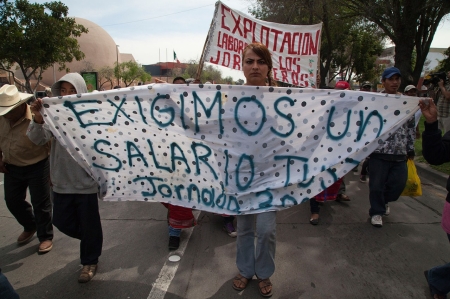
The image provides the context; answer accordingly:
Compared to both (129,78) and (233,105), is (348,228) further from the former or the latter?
(129,78)

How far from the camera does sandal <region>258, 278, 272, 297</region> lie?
7.95 feet

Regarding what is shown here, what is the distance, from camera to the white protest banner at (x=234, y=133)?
2393mm

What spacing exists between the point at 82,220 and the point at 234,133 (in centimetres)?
156

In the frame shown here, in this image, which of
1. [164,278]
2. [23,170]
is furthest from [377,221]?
[23,170]

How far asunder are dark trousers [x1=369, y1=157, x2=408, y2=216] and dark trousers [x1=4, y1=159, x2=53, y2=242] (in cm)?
380

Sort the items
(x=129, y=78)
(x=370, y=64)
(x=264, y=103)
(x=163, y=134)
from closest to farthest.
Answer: (x=264, y=103), (x=163, y=134), (x=370, y=64), (x=129, y=78)

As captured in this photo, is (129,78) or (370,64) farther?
(129,78)

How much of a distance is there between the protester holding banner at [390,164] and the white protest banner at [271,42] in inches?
83.9

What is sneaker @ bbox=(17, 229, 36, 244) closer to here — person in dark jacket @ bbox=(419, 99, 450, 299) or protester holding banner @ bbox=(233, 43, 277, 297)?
protester holding banner @ bbox=(233, 43, 277, 297)

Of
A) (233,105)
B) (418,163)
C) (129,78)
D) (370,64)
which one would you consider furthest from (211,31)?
(129,78)

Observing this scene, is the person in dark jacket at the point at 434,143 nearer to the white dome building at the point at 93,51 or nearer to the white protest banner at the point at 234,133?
the white protest banner at the point at 234,133

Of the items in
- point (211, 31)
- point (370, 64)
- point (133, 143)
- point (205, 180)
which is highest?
point (370, 64)

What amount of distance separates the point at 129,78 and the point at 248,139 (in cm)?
5315

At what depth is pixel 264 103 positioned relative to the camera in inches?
94.1
